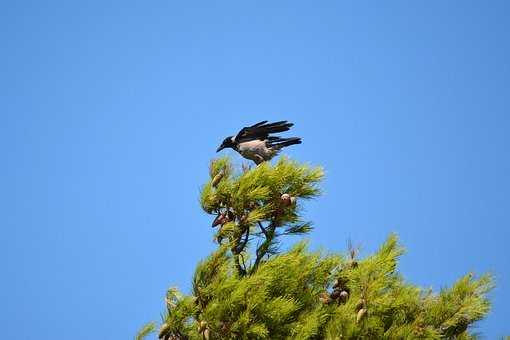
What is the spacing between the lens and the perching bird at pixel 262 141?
7.15m

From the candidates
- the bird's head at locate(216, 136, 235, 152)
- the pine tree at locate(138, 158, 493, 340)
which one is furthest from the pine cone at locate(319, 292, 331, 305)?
the bird's head at locate(216, 136, 235, 152)

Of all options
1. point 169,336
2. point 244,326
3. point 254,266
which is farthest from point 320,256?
point 169,336

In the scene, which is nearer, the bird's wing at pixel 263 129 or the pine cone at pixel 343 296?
the pine cone at pixel 343 296

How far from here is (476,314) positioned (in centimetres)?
607

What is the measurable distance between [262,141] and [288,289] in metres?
2.17

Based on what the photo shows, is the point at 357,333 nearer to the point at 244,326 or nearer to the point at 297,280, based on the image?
the point at 297,280

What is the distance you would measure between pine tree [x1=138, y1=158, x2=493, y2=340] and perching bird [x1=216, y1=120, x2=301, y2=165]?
105cm

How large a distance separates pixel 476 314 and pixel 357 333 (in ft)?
4.66

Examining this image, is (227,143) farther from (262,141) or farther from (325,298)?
(325,298)

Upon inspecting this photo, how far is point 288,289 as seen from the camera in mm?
5527

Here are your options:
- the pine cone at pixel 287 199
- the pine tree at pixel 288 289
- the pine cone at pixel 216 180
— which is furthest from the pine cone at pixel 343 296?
the pine cone at pixel 216 180

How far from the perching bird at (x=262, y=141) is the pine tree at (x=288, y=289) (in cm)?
105

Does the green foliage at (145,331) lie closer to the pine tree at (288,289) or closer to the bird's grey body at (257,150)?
the pine tree at (288,289)

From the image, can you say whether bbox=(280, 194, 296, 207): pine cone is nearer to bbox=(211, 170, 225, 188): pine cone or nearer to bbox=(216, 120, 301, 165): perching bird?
bbox=(211, 170, 225, 188): pine cone
